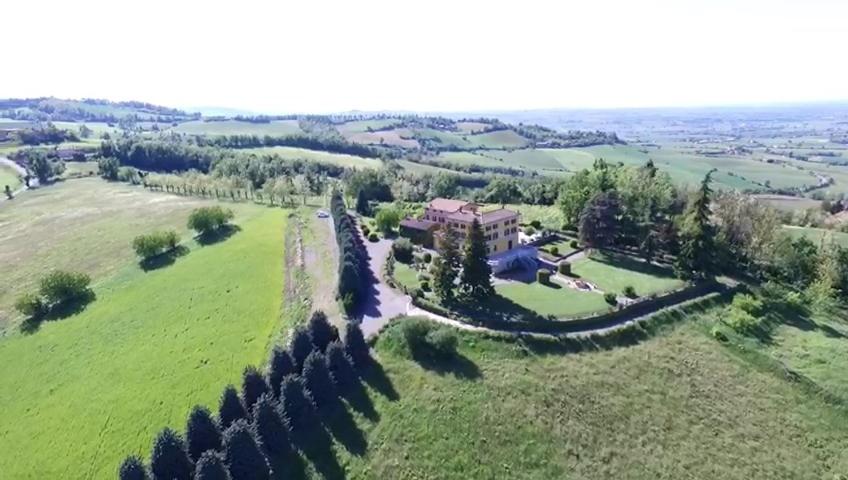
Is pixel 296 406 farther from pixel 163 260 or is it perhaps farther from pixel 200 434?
pixel 163 260

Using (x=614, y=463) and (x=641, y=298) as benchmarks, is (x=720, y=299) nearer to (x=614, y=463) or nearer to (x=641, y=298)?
(x=641, y=298)

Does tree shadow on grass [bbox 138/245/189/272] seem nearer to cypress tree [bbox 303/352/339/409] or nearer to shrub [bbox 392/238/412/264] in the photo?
shrub [bbox 392/238/412/264]

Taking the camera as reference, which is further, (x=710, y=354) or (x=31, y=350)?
(x=31, y=350)

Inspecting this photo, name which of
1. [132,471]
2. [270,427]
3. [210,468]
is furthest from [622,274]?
[132,471]

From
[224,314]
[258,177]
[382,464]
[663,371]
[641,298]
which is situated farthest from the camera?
[258,177]

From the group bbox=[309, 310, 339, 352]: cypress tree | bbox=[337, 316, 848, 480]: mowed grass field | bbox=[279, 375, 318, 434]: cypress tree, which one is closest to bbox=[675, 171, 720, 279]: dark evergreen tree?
bbox=[337, 316, 848, 480]: mowed grass field

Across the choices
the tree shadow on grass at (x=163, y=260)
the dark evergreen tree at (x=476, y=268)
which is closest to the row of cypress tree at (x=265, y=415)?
the dark evergreen tree at (x=476, y=268)

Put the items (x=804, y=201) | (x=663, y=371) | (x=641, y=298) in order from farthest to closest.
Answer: (x=804, y=201), (x=641, y=298), (x=663, y=371)

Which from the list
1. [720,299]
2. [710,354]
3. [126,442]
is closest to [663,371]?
[710,354]
